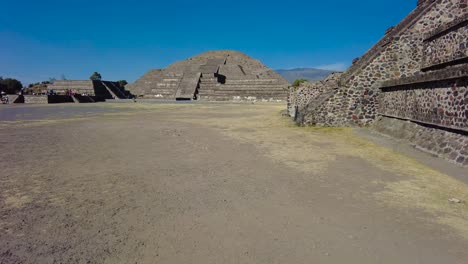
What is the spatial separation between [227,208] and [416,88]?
8004 millimetres

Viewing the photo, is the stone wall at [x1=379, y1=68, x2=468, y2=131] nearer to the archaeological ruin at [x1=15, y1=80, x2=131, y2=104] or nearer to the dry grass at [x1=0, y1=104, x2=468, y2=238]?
the dry grass at [x1=0, y1=104, x2=468, y2=238]

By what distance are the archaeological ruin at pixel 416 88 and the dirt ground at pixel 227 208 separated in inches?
54.2

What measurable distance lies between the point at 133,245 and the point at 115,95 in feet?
193

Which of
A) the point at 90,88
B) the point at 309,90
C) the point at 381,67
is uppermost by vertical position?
the point at 90,88

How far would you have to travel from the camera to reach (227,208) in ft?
12.9

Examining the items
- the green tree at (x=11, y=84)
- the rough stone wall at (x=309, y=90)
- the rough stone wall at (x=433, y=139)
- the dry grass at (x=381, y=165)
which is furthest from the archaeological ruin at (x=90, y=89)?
the rough stone wall at (x=433, y=139)

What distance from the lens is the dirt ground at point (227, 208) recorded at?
2850mm

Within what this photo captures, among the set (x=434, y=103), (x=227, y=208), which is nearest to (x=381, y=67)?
(x=434, y=103)

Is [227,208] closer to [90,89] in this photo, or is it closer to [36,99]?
[36,99]

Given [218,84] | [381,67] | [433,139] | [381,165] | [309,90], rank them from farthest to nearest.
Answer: [218,84], [309,90], [381,67], [433,139], [381,165]

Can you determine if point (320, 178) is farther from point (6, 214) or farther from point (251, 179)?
point (6, 214)

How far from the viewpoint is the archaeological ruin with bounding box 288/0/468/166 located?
22.9 ft

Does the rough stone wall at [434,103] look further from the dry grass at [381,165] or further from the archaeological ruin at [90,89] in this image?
the archaeological ruin at [90,89]

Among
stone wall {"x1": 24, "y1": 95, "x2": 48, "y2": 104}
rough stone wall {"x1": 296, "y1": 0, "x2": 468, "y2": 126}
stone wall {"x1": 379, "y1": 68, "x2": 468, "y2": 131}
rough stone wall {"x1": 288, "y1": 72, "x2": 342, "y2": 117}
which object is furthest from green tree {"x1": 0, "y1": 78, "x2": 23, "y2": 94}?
stone wall {"x1": 379, "y1": 68, "x2": 468, "y2": 131}
